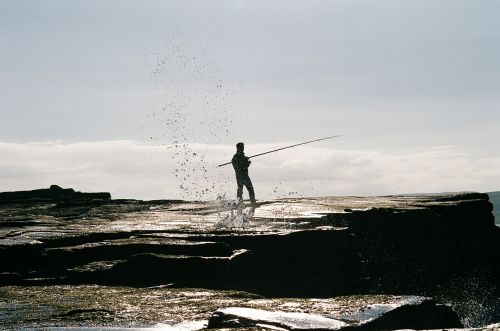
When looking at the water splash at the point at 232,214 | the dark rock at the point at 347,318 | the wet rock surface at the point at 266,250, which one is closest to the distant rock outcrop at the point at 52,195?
the wet rock surface at the point at 266,250

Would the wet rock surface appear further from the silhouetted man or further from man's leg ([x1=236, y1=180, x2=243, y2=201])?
the silhouetted man

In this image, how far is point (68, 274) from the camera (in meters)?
9.99

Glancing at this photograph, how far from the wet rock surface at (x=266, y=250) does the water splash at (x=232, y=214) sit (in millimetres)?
80

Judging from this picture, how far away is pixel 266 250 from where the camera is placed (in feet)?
38.6

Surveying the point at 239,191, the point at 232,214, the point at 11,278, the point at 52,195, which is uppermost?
the point at 52,195

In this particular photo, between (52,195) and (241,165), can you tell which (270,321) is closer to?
(241,165)

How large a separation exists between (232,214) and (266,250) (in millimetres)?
4435

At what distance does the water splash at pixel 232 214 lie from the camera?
558 inches

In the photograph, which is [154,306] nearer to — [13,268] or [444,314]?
[444,314]

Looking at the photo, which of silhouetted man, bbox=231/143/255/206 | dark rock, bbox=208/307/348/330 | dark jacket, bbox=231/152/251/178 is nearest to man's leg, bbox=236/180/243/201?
silhouetted man, bbox=231/143/255/206

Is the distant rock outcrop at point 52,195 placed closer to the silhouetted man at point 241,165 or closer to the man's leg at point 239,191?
the man's leg at point 239,191

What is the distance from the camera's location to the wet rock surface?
33.7 feet

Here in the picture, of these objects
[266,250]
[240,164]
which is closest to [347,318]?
[266,250]

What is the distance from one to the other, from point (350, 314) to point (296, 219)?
27.3 feet
